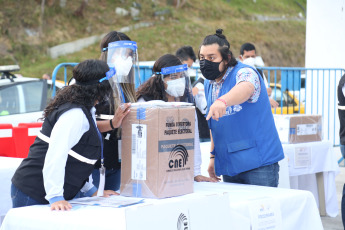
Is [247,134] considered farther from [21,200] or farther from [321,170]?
[321,170]

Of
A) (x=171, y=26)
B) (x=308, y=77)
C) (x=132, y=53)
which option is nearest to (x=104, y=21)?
(x=171, y=26)

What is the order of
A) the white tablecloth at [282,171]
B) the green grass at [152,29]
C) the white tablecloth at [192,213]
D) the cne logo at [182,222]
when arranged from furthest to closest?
1. the green grass at [152,29]
2. the white tablecloth at [282,171]
3. the cne logo at [182,222]
4. the white tablecloth at [192,213]

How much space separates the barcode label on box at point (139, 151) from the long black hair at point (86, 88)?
22cm

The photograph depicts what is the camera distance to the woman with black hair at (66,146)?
7.64 feet

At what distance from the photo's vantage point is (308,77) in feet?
29.8

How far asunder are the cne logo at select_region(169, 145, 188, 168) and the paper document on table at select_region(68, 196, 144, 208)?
0.73 ft

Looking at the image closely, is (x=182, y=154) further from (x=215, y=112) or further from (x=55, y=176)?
(x=55, y=176)

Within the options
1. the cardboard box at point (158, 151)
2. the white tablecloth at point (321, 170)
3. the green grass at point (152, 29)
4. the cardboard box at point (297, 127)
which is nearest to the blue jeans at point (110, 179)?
the cardboard box at point (158, 151)

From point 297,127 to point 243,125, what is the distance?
7.44 feet

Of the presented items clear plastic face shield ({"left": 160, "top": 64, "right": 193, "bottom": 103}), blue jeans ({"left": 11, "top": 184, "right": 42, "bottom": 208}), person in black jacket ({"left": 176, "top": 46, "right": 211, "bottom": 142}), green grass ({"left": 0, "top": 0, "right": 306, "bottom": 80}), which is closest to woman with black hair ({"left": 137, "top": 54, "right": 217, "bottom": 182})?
clear plastic face shield ({"left": 160, "top": 64, "right": 193, "bottom": 103})

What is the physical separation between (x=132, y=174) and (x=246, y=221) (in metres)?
0.60

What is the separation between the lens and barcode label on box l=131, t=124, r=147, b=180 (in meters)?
2.50

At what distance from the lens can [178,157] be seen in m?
2.56

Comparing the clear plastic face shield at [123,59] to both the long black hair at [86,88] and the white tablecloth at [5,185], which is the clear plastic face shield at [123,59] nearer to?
the long black hair at [86,88]
